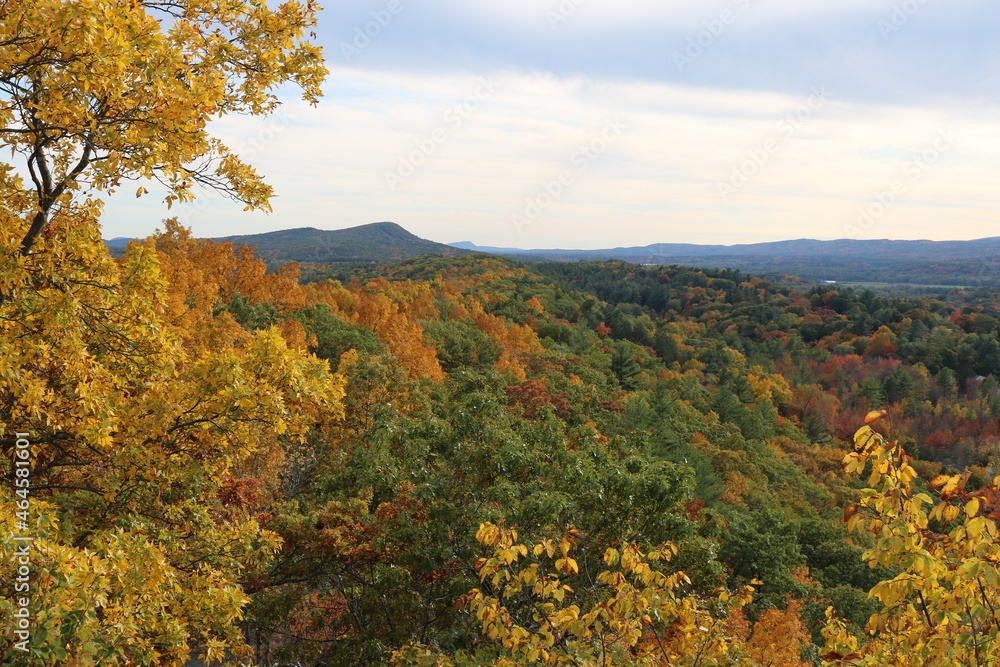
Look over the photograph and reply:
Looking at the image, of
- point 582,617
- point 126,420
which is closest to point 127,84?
point 126,420

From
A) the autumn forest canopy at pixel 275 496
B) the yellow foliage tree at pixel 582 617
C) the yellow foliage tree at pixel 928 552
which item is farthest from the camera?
the yellow foliage tree at pixel 582 617

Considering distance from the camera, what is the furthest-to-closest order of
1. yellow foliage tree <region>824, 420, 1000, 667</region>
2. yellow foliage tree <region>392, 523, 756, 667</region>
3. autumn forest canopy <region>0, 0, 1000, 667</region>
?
yellow foliage tree <region>392, 523, 756, 667</region>, autumn forest canopy <region>0, 0, 1000, 667</region>, yellow foliage tree <region>824, 420, 1000, 667</region>

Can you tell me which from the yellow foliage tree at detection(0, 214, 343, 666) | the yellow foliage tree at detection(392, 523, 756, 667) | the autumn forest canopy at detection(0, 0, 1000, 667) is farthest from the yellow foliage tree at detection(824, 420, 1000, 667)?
the yellow foliage tree at detection(0, 214, 343, 666)

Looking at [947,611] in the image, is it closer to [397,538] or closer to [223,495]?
[397,538]

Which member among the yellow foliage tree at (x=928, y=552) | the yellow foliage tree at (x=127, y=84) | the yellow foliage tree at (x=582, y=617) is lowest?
the yellow foliage tree at (x=582, y=617)

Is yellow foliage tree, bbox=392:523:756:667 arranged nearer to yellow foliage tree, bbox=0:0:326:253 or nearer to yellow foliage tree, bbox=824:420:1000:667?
yellow foliage tree, bbox=824:420:1000:667

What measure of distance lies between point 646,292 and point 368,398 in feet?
525

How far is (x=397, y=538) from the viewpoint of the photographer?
11.4 metres

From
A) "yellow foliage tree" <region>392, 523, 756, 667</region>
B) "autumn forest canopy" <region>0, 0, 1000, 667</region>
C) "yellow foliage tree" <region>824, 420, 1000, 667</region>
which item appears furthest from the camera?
"yellow foliage tree" <region>392, 523, 756, 667</region>

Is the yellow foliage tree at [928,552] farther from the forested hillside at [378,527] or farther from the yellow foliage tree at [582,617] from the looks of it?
the yellow foliage tree at [582,617]

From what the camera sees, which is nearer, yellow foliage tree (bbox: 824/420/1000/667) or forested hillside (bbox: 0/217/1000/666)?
yellow foliage tree (bbox: 824/420/1000/667)

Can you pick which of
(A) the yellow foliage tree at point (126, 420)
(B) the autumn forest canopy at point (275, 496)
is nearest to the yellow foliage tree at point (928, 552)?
(B) the autumn forest canopy at point (275, 496)

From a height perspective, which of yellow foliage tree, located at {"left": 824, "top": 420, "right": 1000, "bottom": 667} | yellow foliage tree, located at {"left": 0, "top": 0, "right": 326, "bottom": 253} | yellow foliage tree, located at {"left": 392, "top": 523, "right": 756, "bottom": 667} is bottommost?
yellow foliage tree, located at {"left": 392, "top": 523, "right": 756, "bottom": 667}

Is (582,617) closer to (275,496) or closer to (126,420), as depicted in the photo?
(126,420)
